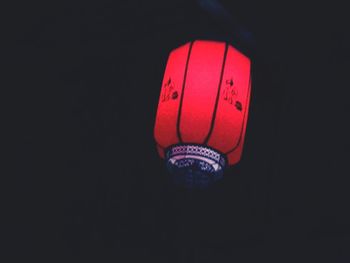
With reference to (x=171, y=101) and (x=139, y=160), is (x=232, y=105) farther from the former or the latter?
(x=139, y=160)

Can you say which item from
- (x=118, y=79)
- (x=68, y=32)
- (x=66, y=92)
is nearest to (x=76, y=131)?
(x=66, y=92)

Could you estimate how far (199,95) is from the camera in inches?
117

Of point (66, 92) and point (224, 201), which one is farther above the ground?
point (66, 92)

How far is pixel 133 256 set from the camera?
19.2ft

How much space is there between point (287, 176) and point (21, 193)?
3441 mm

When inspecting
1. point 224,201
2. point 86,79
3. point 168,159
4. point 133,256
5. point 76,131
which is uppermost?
point 86,79

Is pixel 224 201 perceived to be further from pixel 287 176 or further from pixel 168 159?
pixel 168 159

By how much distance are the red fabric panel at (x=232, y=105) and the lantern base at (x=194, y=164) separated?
0.39ft

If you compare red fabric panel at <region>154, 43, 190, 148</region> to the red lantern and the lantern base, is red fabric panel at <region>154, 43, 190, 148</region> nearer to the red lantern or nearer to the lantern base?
the red lantern

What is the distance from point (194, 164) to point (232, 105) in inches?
21.3

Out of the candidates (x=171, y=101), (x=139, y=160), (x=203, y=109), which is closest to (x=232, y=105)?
(x=203, y=109)

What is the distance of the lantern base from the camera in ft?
10.2

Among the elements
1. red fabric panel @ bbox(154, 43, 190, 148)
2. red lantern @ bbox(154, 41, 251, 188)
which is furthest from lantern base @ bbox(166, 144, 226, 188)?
red fabric panel @ bbox(154, 43, 190, 148)

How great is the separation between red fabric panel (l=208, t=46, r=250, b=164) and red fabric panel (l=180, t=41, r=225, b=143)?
62mm
